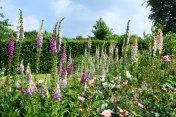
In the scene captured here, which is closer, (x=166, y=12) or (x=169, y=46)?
(x=169, y=46)

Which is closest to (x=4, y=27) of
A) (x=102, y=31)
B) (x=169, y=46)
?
(x=102, y=31)

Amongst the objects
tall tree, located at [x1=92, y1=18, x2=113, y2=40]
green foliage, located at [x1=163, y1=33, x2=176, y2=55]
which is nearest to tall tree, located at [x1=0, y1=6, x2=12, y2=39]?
tall tree, located at [x1=92, y1=18, x2=113, y2=40]

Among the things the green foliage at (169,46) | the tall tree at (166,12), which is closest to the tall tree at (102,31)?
the tall tree at (166,12)

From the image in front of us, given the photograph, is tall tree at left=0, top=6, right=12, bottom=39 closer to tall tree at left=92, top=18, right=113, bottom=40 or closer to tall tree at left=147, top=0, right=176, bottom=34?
tall tree at left=92, top=18, right=113, bottom=40

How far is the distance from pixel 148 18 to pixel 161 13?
8.81 ft

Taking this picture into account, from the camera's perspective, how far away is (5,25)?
83.4 feet

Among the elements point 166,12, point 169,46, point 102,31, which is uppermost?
point 166,12

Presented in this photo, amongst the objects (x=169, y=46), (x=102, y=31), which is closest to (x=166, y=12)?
(x=102, y=31)

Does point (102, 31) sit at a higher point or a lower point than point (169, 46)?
higher

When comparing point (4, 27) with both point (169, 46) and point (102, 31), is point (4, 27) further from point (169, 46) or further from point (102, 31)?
point (169, 46)

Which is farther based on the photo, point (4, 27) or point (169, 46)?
point (4, 27)

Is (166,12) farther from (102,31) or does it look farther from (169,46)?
(169,46)

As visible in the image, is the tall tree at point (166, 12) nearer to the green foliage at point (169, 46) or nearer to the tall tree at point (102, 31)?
the tall tree at point (102, 31)

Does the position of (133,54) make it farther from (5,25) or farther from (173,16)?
(173,16)
